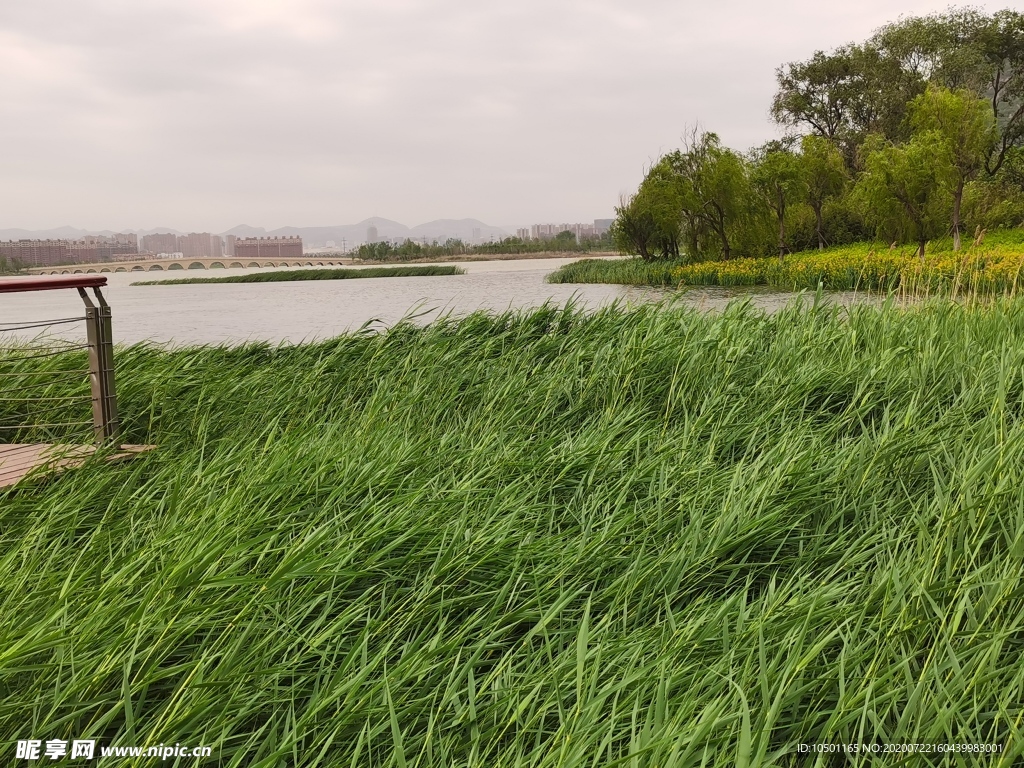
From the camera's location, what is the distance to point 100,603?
213 cm

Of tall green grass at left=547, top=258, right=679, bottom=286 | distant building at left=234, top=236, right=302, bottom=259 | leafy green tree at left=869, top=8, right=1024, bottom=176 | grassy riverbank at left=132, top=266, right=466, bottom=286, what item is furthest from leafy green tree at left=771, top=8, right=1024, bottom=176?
distant building at left=234, top=236, right=302, bottom=259

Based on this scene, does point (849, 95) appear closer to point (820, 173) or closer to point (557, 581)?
point (820, 173)

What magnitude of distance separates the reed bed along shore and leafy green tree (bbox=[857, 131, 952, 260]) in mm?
20026

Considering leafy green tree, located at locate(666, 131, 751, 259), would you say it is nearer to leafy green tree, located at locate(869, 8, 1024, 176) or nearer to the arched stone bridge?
leafy green tree, located at locate(869, 8, 1024, 176)

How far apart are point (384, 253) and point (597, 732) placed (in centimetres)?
6921

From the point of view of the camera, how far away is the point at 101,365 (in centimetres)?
400

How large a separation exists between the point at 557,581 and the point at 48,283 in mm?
3073

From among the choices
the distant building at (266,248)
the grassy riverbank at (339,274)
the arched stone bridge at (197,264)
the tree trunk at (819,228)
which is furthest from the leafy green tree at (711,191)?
the distant building at (266,248)

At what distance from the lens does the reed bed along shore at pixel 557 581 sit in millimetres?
1755

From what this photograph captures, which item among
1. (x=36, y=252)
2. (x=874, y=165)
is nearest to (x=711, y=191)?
(x=874, y=165)

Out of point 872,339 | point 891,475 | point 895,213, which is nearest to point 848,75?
point 895,213

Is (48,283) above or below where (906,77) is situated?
below

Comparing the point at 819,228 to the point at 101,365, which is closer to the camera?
the point at 101,365
